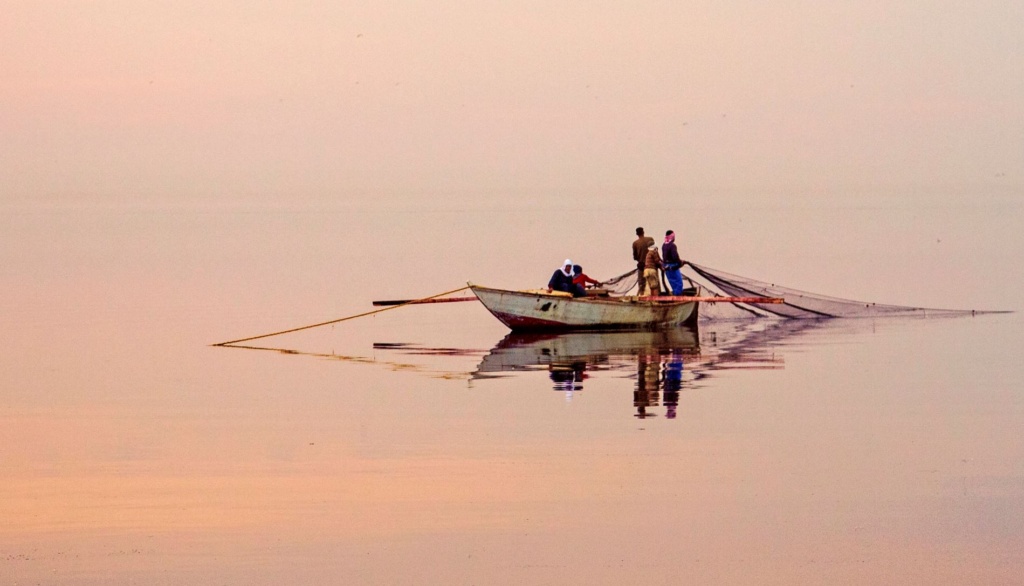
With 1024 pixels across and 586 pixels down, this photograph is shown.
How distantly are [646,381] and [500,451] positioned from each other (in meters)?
5.28

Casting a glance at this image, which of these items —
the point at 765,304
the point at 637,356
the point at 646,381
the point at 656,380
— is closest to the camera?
the point at 646,381

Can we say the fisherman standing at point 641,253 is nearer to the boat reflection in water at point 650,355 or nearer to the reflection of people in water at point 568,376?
the boat reflection in water at point 650,355

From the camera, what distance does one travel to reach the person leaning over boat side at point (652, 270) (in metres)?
25.5

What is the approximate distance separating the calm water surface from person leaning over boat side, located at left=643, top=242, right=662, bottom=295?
0.84 metres

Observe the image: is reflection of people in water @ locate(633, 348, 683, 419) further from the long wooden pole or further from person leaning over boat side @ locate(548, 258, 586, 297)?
the long wooden pole

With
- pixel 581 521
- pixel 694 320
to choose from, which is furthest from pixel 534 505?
pixel 694 320

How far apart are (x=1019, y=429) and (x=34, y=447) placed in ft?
30.9

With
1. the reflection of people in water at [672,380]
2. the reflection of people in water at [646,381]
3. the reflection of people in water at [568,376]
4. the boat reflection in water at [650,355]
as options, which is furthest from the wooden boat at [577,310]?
the reflection of people in water at [568,376]

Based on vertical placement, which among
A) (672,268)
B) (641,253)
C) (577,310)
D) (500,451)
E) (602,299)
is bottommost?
(500,451)

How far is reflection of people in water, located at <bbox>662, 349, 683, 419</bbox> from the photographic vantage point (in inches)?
659

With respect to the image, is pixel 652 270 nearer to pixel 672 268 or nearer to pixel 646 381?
pixel 672 268

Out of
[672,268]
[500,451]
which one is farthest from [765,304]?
[500,451]

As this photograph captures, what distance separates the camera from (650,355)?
2212 cm

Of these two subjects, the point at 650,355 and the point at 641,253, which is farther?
the point at 641,253
